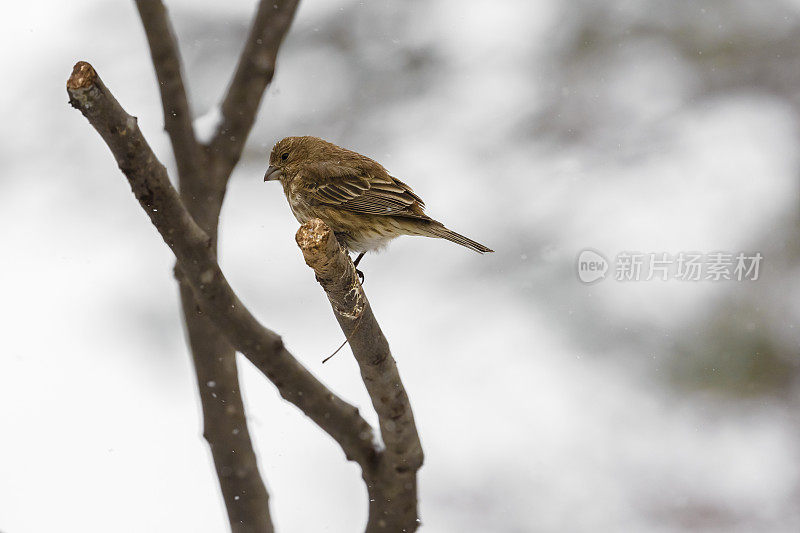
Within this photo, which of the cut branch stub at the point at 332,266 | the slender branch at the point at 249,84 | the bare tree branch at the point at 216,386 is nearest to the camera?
the cut branch stub at the point at 332,266

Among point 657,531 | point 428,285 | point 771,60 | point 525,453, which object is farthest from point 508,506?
point 771,60

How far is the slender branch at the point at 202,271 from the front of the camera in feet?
7.02

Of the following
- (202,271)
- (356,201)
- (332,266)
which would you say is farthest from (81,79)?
(356,201)

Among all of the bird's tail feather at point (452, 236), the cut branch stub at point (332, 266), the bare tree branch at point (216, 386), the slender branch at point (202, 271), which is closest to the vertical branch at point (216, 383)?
the bare tree branch at point (216, 386)

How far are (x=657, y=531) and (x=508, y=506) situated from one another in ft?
2.98

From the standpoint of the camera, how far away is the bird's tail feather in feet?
10.3

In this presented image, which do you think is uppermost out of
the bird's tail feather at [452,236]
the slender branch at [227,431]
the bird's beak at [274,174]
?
the bird's beak at [274,174]

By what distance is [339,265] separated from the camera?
97.6 inches

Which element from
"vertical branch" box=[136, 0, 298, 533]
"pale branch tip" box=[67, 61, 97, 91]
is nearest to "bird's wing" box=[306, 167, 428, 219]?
"vertical branch" box=[136, 0, 298, 533]

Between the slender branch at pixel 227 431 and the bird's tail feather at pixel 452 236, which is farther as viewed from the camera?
the slender branch at pixel 227 431

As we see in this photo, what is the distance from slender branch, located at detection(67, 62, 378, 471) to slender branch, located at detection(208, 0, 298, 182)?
23.3 inches

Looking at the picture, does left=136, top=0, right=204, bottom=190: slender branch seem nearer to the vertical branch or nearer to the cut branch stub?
the vertical branch

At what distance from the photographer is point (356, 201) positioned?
3.32 metres

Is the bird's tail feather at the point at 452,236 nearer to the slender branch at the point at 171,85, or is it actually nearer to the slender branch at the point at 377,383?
the slender branch at the point at 377,383
